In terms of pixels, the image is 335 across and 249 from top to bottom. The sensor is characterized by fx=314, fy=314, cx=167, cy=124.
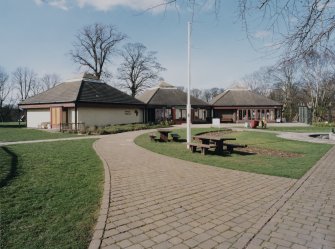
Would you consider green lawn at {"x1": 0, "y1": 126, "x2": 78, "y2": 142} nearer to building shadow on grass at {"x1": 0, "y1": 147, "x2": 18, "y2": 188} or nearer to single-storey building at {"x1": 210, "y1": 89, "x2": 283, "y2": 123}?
building shadow on grass at {"x1": 0, "y1": 147, "x2": 18, "y2": 188}

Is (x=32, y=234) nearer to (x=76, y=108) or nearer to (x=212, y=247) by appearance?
(x=212, y=247)

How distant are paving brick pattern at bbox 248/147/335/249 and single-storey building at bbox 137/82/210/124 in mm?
33611

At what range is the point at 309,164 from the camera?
34.9 ft

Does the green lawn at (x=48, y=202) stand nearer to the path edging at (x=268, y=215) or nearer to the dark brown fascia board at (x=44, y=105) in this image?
the path edging at (x=268, y=215)

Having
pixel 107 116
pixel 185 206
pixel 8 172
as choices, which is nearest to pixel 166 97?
pixel 107 116

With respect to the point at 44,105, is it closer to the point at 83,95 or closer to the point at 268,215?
the point at 83,95

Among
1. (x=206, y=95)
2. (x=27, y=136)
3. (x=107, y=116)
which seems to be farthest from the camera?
(x=206, y=95)

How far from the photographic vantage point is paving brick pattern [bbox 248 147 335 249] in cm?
424

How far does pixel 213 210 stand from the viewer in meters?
5.59

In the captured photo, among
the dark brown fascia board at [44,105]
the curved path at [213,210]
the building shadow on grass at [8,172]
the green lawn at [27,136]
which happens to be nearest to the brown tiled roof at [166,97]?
the dark brown fascia board at [44,105]

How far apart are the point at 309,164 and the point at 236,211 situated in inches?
245

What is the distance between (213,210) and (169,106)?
37.4 m

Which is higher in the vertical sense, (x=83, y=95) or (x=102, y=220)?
(x=83, y=95)

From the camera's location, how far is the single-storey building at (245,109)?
48688mm
